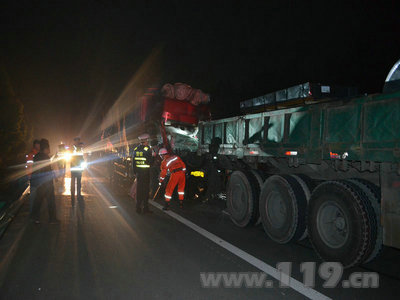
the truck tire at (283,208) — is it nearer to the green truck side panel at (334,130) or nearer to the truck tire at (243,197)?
the truck tire at (243,197)

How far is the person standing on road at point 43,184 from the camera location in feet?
25.4

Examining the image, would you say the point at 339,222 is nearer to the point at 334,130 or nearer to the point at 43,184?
the point at 334,130

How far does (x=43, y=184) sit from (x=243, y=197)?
4.34m

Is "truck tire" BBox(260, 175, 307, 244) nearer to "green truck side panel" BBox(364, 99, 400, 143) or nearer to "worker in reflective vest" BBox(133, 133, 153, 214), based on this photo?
"green truck side panel" BBox(364, 99, 400, 143)

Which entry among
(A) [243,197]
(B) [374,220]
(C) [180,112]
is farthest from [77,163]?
(B) [374,220]

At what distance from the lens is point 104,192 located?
12.8 meters

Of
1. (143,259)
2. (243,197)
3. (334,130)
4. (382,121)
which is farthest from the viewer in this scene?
(243,197)

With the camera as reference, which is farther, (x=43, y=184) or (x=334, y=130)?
(x=43, y=184)

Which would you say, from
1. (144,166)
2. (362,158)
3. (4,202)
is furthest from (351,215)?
(4,202)

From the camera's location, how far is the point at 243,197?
24.1ft

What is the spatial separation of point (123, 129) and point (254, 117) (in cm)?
1005

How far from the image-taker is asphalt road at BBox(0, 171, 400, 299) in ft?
13.4

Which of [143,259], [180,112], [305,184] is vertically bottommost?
[143,259]

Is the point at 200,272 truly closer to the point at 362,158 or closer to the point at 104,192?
the point at 362,158
